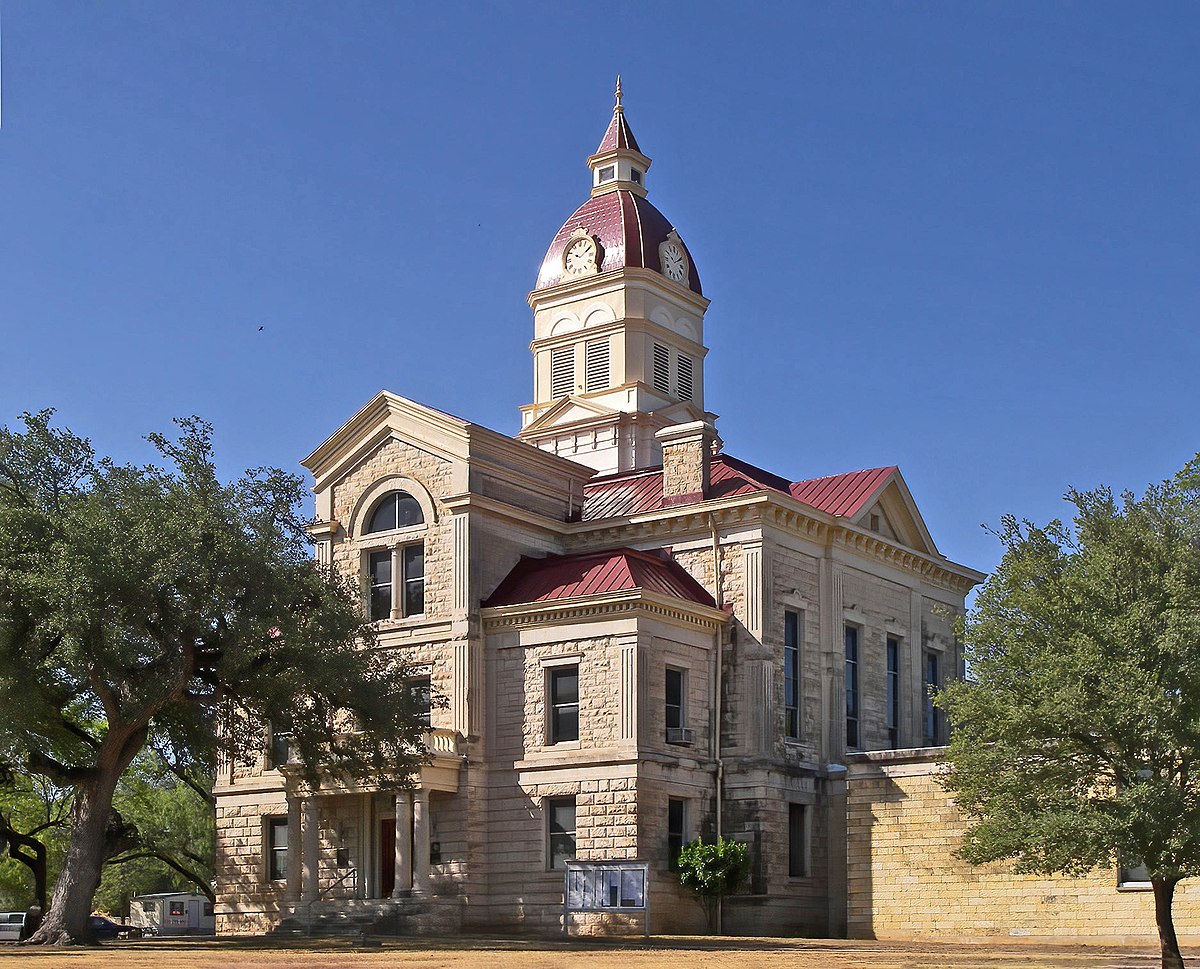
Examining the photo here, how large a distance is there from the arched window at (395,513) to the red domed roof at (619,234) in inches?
564

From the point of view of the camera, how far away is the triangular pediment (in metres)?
47.7

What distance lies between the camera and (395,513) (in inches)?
Answer: 1778

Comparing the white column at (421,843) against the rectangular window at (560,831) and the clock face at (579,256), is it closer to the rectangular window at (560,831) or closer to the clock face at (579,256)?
the rectangular window at (560,831)

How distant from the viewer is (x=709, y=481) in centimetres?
4478

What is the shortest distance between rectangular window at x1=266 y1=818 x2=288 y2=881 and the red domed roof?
20901 millimetres

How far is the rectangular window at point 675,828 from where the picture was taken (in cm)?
4050

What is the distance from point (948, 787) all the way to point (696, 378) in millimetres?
28501

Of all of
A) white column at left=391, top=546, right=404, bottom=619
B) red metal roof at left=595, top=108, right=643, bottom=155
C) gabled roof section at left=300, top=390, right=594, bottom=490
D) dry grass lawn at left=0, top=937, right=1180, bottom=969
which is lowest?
dry grass lawn at left=0, top=937, right=1180, bottom=969

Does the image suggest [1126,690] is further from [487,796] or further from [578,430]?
[578,430]

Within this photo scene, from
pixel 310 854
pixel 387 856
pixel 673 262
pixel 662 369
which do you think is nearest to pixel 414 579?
pixel 387 856

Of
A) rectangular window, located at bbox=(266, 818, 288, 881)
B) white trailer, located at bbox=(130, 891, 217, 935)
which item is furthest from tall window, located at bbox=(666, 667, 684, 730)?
white trailer, located at bbox=(130, 891, 217, 935)

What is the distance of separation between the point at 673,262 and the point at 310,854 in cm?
2500

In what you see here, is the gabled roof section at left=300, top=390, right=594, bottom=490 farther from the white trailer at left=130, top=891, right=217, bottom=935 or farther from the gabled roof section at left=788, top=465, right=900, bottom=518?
the white trailer at left=130, top=891, right=217, bottom=935

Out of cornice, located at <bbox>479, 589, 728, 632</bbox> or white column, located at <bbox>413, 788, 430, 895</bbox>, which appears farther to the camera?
cornice, located at <bbox>479, 589, 728, 632</bbox>
